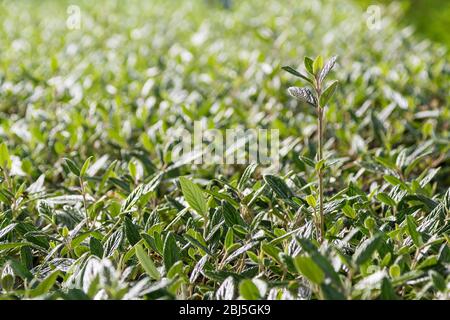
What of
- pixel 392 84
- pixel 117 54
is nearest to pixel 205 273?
pixel 392 84

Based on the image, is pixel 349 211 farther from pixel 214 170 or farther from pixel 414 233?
pixel 214 170

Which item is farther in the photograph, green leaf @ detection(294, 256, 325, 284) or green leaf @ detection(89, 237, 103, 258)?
green leaf @ detection(89, 237, 103, 258)

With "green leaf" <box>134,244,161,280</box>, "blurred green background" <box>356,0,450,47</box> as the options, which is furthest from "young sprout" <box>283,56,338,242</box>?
"blurred green background" <box>356,0,450,47</box>

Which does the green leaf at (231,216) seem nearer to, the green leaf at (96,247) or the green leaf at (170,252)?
the green leaf at (170,252)

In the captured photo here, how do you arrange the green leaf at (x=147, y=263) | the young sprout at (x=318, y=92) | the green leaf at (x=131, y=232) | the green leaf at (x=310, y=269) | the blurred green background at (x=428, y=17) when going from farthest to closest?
the blurred green background at (x=428, y=17) < the green leaf at (x=131, y=232) < the young sprout at (x=318, y=92) < the green leaf at (x=147, y=263) < the green leaf at (x=310, y=269)

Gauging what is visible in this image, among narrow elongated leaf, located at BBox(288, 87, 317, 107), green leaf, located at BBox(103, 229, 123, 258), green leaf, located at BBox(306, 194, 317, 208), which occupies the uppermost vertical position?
narrow elongated leaf, located at BBox(288, 87, 317, 107)

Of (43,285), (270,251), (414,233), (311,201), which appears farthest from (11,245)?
(414,233)

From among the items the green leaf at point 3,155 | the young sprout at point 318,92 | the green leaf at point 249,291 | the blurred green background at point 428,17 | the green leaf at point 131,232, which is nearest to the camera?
the green leaf at point 249,291

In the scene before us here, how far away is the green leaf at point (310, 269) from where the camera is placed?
127 cm

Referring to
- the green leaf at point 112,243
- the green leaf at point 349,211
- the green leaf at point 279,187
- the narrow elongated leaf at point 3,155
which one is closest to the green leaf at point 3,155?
the narrow elongated leaf at point 3,155

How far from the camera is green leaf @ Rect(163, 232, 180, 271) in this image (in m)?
1.58

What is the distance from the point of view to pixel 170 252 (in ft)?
5.20

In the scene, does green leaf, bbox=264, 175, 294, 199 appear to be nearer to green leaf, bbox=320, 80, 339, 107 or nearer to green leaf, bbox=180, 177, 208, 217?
green leaf, bbox=180, 177, 208, 217

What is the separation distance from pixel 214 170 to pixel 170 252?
87 centimetres
